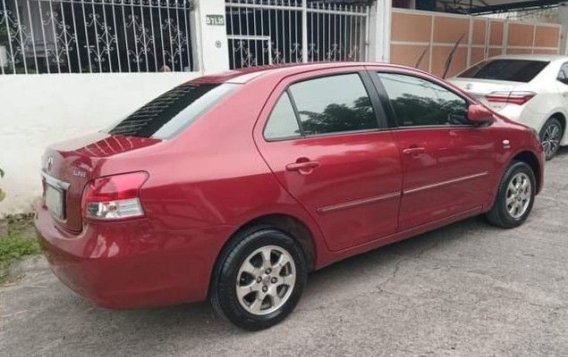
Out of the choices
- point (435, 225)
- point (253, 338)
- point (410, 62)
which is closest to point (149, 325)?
point (253, 338)

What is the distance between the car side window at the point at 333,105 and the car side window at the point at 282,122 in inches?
2.3

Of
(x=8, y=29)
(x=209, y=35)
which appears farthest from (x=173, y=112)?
(x=209, y=35)

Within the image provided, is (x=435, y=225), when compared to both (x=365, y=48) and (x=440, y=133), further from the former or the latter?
(x=365, y=48)

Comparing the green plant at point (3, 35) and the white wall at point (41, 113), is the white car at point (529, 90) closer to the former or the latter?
the white wall at point (41, 113)

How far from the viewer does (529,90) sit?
23.3 ft

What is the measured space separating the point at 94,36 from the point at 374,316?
14.6ft

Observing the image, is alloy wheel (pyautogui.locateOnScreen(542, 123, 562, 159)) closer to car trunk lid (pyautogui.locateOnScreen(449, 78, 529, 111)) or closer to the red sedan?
car trunk lid (pyautogui.locateOnScreen(449, 78, 529, 111))

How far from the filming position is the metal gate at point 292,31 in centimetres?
714

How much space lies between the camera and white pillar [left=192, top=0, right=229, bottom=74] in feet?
21.0

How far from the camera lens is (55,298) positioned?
12.4 feet

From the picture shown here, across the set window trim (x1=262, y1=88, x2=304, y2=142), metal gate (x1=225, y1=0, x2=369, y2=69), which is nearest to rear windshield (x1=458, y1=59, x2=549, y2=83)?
metal gate (x1=225, y1=0, x2=369, y2=69)

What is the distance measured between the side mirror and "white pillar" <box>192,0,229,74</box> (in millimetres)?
Answer: 3533

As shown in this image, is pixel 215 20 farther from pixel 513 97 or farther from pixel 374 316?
pixel 374 316

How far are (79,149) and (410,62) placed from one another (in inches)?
316
